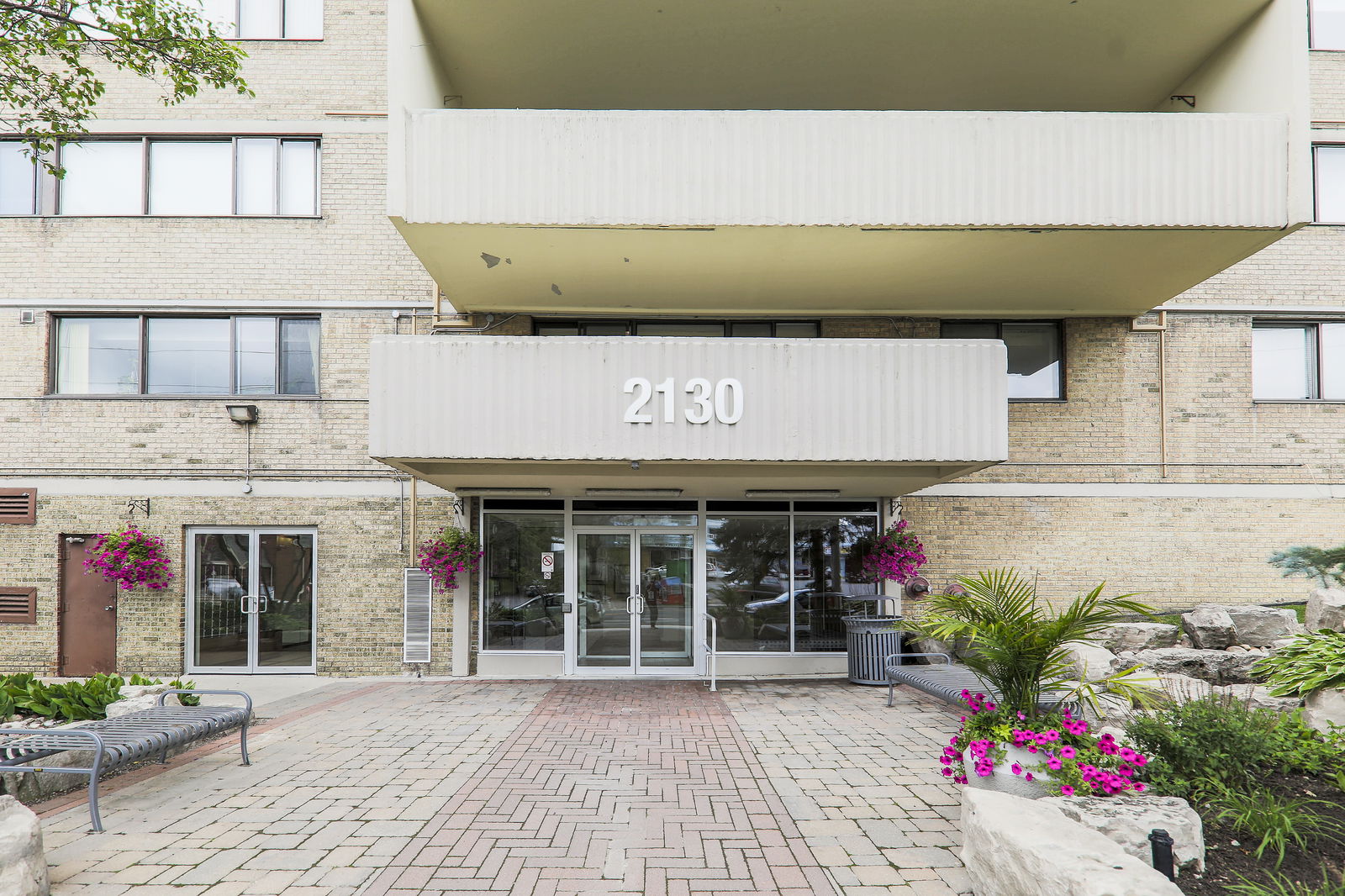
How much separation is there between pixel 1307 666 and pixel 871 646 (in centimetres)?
484

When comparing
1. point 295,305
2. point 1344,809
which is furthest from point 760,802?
point 295,305

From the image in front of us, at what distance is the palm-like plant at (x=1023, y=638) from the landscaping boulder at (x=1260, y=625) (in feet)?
23.2

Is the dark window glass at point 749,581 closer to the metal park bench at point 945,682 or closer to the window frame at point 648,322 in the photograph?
the metal park bench at point 945,682

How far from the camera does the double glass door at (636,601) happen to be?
11.2m

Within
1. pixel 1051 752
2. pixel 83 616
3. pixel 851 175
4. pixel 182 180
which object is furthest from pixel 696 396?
pixel 83 616

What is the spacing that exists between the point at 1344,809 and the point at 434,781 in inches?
245

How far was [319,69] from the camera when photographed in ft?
38.4

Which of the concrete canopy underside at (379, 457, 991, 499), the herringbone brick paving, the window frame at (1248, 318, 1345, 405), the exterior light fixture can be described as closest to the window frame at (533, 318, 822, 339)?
the concrete canopy underside at (379, 457, 991, 499)

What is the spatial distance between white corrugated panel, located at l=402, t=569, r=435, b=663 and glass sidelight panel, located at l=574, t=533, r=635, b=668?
7.43 feet

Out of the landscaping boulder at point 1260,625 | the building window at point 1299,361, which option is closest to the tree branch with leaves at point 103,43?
the landscaping boulder at point 1260,625

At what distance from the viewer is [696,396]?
8445mm

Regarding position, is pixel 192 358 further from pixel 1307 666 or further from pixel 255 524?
pixel 1307 666

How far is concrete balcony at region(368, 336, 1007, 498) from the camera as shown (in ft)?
27.4

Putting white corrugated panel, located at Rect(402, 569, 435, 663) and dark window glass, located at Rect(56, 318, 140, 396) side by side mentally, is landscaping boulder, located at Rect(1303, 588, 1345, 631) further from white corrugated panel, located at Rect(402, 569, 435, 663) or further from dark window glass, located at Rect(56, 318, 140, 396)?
dark window glass, located at Rect(56, 318, 140, 396)
